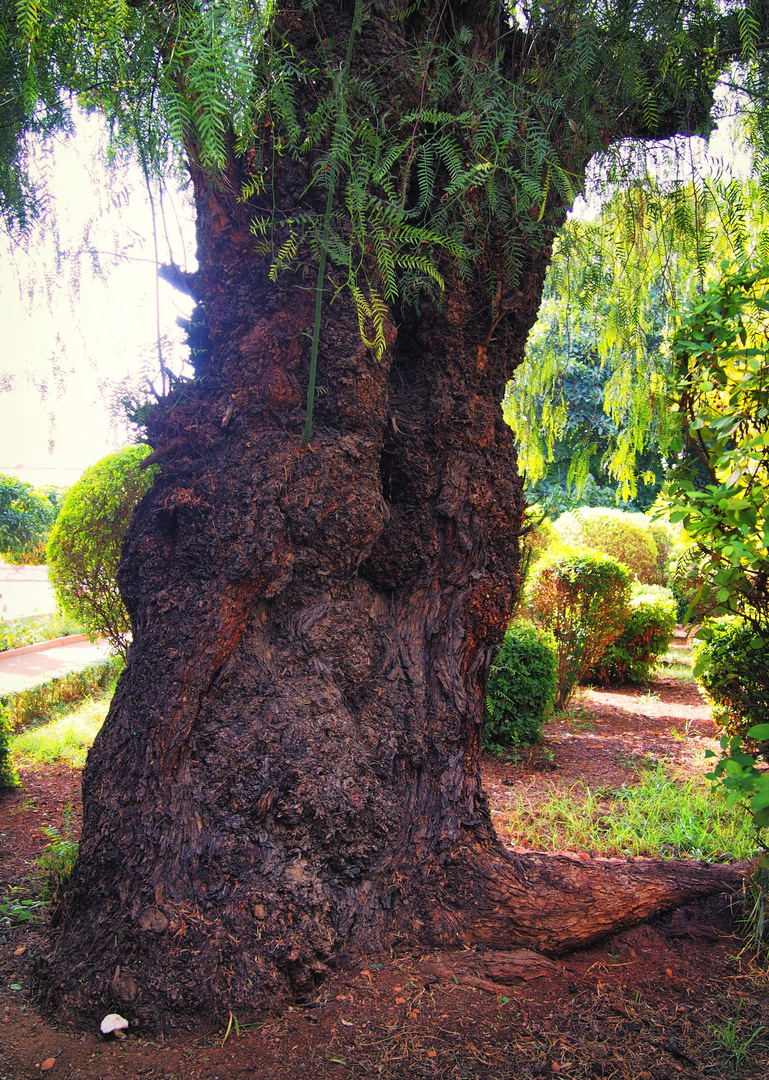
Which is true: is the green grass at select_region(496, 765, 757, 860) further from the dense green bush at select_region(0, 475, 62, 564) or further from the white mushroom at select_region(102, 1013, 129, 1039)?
the dense green bush at select_region(0, 475, 62, 564)

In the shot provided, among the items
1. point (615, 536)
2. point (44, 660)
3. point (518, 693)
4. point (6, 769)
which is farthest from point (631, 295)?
point (44, 660)

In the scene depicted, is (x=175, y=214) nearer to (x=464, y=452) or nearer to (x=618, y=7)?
(x=464, y=452)

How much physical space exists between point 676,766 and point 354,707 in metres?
3.55

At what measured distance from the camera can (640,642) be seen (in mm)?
8188

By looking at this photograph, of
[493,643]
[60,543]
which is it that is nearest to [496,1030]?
[493,643]

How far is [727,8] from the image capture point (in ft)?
9.23

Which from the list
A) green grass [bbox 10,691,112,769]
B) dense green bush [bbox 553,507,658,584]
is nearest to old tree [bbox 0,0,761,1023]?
green grass [bbox 10,691,112,769]

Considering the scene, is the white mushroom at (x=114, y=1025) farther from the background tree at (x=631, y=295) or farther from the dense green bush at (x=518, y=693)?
the dense green bush at (x=518, y=693)

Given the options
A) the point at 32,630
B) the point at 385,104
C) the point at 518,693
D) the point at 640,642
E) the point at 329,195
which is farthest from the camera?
the point at 32,630

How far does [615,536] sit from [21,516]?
11.8 meters

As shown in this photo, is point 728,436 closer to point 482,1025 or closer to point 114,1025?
point 482,1025

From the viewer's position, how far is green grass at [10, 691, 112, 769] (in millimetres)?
5156

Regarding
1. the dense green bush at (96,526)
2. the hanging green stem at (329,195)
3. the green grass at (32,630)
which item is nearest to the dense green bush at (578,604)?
the dense green bush at (96,526)

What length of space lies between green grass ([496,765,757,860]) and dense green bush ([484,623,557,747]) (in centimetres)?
111
